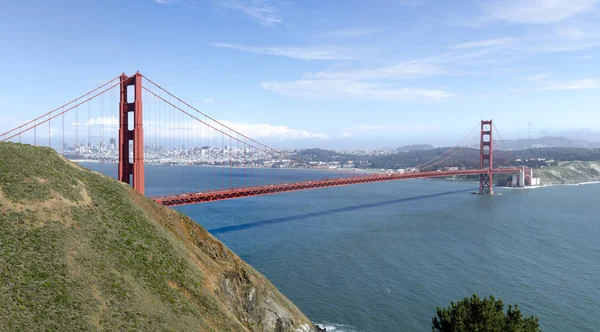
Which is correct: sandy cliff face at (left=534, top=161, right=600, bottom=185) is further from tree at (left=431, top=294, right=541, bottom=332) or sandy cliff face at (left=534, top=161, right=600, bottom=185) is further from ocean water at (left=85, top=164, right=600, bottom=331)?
tree at (left=431, top=294, right=541, bottom=332)

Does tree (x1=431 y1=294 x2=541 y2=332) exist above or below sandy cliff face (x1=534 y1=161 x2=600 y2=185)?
below

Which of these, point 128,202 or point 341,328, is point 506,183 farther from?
point 128,202

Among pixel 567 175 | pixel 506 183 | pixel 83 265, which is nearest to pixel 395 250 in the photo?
pixel 83 265

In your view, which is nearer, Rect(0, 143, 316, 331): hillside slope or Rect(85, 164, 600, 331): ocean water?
Rect(0, 143, 316, 331): hillside slope

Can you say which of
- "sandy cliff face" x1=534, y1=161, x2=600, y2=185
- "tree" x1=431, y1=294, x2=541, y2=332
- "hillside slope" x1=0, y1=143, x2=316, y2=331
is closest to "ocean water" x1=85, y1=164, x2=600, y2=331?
"hillside slope" x1=0, y1=143, x2=316, y2=331

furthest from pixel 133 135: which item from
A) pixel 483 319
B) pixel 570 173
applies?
pixel 570 173

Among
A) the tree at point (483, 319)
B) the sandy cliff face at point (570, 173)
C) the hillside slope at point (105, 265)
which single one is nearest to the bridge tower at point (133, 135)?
the hillside slope at point (105, 265)
